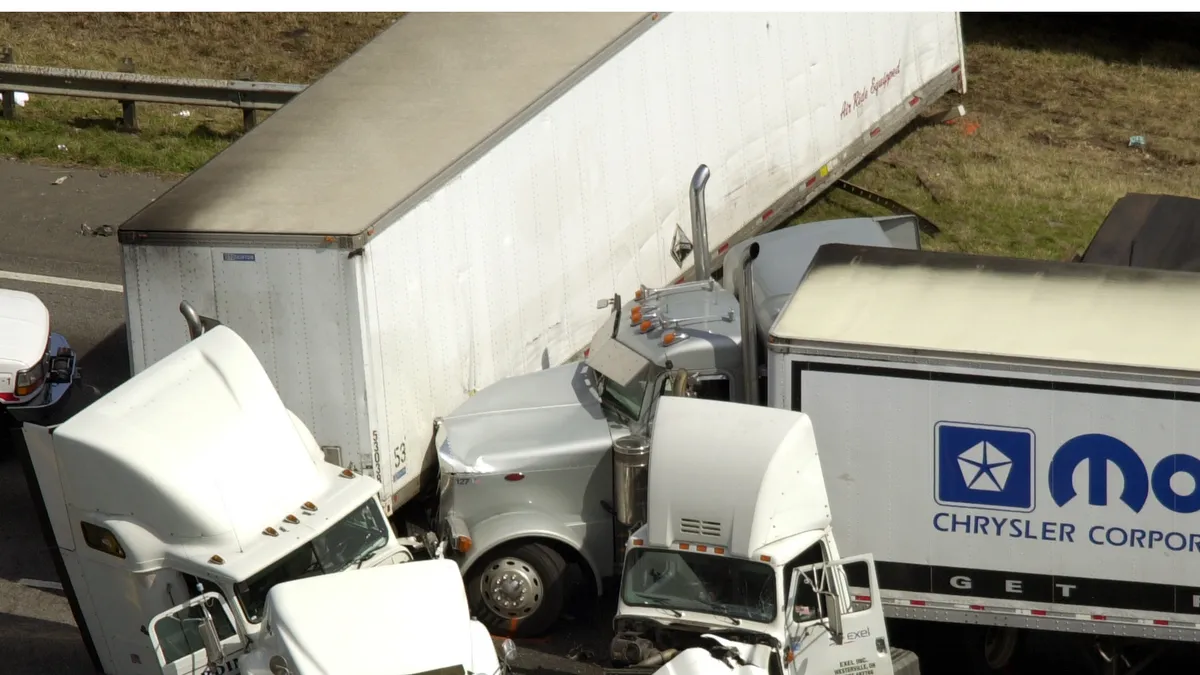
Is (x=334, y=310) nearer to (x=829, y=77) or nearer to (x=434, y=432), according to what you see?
(x=434, y=432)

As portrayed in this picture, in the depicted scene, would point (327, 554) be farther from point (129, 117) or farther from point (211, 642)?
point (129, 117)

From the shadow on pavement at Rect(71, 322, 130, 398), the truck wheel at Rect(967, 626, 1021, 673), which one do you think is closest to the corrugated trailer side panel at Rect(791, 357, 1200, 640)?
the truck wheel at Rect(967, 626, 1021, 673)

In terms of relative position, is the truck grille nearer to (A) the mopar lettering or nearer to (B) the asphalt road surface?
(B) the asphalt road surface

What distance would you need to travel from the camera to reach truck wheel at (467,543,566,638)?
40.0 ft

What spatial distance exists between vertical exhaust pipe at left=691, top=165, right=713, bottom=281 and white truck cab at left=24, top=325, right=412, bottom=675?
4.40 metres

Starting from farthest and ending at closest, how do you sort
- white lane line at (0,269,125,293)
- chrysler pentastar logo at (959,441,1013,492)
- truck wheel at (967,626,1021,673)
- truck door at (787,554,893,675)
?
white lane line at (0,269,125,293) < truck wheel at (967,626,1021,673) < chrysler pentastar logo at (959,441,1013,492) < truck door at (787,554,893,675)

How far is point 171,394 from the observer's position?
11.0m

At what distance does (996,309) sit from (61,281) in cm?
1199

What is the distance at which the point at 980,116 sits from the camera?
73.2ft

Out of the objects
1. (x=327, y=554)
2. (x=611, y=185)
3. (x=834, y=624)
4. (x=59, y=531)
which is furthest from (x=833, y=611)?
(x=611, y=185)

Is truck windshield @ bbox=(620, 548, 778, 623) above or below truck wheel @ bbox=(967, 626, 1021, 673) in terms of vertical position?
above

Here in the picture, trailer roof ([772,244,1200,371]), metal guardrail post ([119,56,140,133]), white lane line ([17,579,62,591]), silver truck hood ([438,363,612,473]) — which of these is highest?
metal guardrail post ([119,56,140,133])

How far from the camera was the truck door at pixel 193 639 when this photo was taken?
10086mm

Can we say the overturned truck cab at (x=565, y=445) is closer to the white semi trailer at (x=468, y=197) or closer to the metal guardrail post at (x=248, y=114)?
the white semi trailer at (x=468, y=197)
